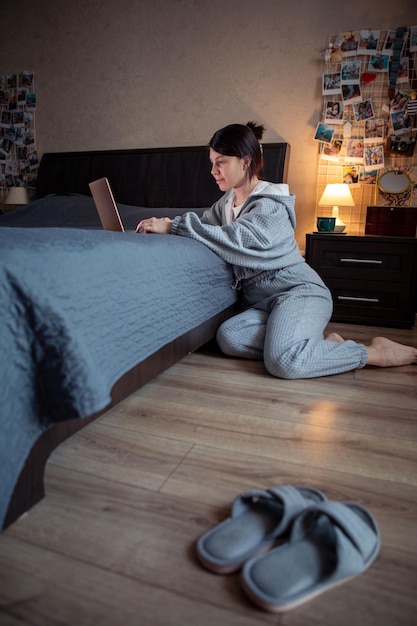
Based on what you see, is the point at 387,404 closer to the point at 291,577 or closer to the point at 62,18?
the point at 291,577

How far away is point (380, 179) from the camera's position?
2729mm

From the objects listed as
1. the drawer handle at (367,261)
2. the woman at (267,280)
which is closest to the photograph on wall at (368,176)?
the drawer handle at (367,261)

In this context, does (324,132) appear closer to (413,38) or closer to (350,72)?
(350,72)

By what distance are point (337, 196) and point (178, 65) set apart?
1472 millimetres

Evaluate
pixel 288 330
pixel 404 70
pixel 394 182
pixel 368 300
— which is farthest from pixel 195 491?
pixel 404 70

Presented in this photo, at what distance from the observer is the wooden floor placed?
663mm

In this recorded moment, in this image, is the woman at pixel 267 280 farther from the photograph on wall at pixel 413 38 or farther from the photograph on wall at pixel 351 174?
the photograph on wall at pixel 413 38

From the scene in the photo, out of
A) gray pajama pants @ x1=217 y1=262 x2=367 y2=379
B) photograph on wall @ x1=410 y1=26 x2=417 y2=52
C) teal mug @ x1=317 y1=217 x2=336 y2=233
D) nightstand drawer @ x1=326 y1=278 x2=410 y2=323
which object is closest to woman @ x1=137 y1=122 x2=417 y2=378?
gray pajama pants @ x1=217 y1=262 x2=367 y2=379

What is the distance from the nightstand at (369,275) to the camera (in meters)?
2.39

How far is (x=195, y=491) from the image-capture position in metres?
0.94

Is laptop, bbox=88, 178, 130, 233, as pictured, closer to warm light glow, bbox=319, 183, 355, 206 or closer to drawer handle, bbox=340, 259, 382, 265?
drawer handle, bbox=340, 259, 382, 265

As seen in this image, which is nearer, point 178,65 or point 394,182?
point 394,182

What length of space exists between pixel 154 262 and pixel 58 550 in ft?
A: 2.51

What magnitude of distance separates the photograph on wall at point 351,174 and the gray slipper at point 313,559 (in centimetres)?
243
